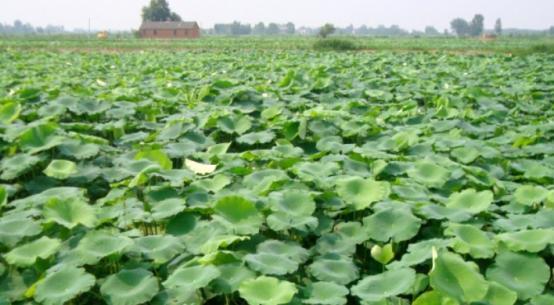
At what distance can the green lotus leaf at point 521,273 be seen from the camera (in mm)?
2057

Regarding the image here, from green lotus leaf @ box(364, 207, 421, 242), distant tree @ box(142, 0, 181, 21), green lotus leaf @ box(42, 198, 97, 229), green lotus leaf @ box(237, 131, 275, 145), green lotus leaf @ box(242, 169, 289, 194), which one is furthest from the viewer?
distant tree @ box(142, 0, 181, 21)

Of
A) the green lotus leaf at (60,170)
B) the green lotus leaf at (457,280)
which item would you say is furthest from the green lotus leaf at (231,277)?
the green lotus leaf at (60,170)

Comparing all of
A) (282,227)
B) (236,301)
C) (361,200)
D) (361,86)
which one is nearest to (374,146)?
(361,200)

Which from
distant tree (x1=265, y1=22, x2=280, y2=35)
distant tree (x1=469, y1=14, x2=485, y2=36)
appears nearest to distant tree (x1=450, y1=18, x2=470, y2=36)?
distant tree (x1=469, y1=14, x2=485, y2=36)

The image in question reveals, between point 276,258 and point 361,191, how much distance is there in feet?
2.66

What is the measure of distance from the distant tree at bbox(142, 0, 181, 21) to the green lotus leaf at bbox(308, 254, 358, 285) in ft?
232

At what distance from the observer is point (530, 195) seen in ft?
9.52

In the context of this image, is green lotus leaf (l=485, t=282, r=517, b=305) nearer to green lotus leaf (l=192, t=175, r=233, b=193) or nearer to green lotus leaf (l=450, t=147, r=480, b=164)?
green lotus leaf (l=192, t=175, r=233, b=193)

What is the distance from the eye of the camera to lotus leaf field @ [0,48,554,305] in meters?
2.10

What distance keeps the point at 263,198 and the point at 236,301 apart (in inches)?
26.9

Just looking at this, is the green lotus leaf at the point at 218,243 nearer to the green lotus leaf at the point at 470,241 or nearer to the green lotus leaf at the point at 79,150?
the green lotus leaf at the point at 470,241

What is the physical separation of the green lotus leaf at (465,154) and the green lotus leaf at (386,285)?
1900 mm

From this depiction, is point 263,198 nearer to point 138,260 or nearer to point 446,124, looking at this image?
point 138,260

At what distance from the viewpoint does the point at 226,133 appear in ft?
16.4
